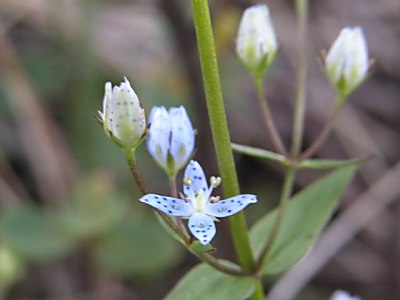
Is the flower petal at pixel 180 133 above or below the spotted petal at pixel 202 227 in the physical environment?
above

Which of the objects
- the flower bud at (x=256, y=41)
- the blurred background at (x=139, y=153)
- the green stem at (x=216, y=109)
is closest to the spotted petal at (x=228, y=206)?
the green stem at (x=216, y=109)

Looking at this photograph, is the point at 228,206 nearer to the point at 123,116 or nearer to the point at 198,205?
the point at 198,205

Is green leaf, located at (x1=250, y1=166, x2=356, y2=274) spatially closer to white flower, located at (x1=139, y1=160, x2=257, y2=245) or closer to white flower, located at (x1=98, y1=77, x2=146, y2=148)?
white flower, located at (x1=139, y1=160, x2=257, y2=245)

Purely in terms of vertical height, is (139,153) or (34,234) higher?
(139,153)

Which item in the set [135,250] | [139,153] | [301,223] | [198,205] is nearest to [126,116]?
[198,205]

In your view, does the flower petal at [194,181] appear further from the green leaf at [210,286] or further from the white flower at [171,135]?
the green leaf at [210,286]
